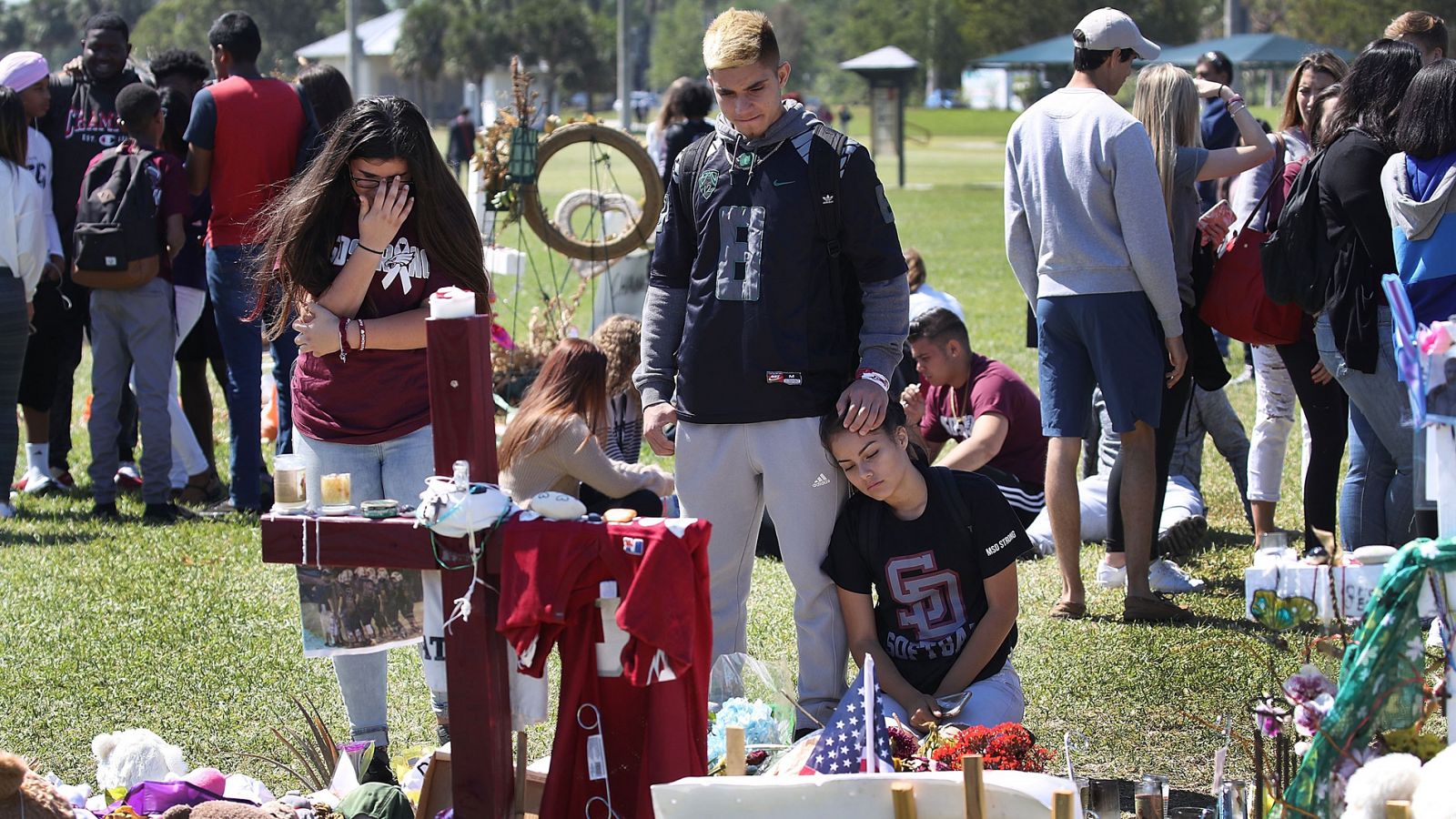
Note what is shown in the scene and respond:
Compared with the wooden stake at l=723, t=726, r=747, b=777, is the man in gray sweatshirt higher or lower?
higher

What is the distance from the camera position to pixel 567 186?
94.7 ft

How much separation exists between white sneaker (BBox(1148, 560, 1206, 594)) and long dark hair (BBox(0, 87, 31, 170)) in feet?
15.7

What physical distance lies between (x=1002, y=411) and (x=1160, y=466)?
2.29 feet

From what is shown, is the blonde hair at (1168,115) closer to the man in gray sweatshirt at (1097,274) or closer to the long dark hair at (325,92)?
the man in gray sweatshirt at (1097,274)

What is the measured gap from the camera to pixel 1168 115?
17.1 feet

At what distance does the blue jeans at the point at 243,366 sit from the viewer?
6.62 m

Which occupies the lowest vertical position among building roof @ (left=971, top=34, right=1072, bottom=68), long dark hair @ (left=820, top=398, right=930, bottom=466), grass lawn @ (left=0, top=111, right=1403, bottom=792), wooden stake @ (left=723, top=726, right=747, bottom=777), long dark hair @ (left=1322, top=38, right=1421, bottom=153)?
grass lawn @ (left=0, top=111, right=1403, bottom=792)

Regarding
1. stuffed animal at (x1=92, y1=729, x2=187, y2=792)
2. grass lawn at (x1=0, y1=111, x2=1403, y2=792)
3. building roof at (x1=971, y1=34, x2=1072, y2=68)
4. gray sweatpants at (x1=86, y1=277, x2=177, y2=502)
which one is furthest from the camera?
building roof at (x1=971, y1=34, x2=1072, y2=68)

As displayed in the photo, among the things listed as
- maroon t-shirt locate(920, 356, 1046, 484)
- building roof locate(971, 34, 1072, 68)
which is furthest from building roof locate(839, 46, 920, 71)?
maroon t-shirt locate(920, 356, 1046, 484)

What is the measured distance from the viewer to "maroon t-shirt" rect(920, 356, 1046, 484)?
600cm

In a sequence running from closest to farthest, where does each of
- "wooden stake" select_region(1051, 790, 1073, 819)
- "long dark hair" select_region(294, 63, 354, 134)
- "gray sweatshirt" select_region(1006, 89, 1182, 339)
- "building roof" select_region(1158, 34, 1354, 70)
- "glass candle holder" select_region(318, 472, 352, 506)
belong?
"wooden stake" select_region(1051, 790, 1073, 819) < "glass candle holder" select_region(318, 472, 352, 506) < "gray sweatshirt" select_region(1006, 89, 1182, 339) < "long dark hair" select_region(294, 63, 354, 134) < "building roof" select_region(1158, 34, 1354, 70)

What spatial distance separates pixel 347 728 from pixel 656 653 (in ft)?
6.25

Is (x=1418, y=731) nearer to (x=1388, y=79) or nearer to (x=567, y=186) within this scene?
(x=1388, y=79)

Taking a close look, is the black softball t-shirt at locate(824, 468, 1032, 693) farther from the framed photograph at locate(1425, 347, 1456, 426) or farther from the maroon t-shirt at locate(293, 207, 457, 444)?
the framed photograph at locate(1425, 347, 1456, 426)
